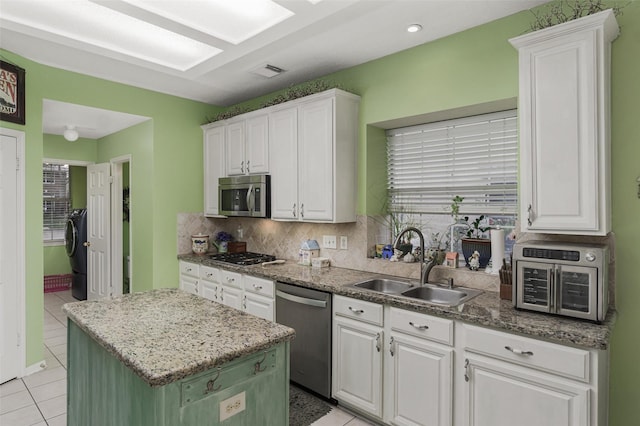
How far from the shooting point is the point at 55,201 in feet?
21.8

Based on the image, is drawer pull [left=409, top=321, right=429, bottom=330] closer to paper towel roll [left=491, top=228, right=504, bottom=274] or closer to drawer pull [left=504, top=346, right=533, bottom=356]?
drawer pull [left=504, top=346, right=533, bottom=356]

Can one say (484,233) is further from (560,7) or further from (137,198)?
(137,198)

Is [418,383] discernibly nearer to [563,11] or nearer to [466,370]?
[466,370]

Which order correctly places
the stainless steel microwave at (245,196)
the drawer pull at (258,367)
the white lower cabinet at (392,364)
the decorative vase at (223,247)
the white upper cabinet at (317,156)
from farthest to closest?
the decorative vase at (223,247) → the stainless steel microwave at (245,196) → the white upper cabinet at (317,156) → the white lower cabinet at (392,364) → the drawer pull at (258,367)

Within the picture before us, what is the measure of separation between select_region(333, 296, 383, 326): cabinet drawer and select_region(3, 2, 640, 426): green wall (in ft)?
3.13

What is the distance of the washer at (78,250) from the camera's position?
583 cm

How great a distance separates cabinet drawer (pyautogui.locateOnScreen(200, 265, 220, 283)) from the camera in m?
3.88

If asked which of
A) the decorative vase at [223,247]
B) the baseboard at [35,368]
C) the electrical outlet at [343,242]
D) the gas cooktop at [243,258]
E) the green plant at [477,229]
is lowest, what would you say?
the baseboard at [35,368]

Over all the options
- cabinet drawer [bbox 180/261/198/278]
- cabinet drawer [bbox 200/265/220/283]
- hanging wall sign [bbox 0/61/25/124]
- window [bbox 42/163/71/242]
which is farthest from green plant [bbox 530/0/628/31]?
window [bbox 42/163/71/242]

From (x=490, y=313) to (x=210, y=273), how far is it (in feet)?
9.15

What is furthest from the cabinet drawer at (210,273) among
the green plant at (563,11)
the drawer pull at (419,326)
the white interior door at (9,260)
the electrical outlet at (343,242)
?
the green plant at (563,11)

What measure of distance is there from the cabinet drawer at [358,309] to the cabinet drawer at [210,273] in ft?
5.23

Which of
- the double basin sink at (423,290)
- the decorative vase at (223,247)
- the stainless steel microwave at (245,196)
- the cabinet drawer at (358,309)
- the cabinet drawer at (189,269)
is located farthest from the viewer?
the decorative vase at (223,247)

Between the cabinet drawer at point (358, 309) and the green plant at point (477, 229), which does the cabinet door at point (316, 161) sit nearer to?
the cabinet drawer at point (358, 309)
